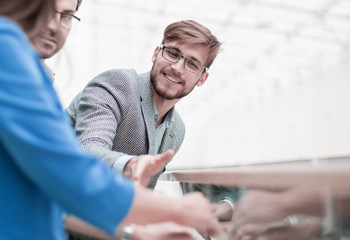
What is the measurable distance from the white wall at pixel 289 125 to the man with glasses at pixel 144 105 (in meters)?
9.09

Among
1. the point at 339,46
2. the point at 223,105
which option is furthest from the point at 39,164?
the point at 223,105

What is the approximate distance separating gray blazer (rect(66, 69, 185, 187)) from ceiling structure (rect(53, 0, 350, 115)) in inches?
184

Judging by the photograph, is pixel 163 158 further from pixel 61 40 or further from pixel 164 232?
pixel 61 40

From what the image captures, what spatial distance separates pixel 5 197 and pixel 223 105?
722 inches

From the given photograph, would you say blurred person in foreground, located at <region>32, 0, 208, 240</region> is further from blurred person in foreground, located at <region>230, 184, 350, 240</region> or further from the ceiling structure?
the ceiling structure

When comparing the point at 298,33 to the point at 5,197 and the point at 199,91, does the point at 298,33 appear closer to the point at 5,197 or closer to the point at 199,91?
the point at 199,91

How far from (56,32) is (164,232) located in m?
0.51

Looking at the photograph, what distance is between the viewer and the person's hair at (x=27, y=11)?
2.21ft

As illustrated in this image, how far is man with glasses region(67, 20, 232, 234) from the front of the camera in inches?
52.0

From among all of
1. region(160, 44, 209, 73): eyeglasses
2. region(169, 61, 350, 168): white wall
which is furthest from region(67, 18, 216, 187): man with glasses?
region(169, 61, 350, 168): white wall

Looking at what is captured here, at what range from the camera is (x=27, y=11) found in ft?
2.25

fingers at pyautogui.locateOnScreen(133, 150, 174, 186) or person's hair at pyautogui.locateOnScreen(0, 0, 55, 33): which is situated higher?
person's hair at pyautogui.locateOnScreen(0, 0, 55, 33)

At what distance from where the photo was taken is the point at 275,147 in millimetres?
13750

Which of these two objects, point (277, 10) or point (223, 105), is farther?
point (223, 105)
